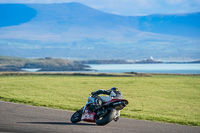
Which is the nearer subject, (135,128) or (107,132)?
(107,132)

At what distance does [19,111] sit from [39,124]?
330 cm

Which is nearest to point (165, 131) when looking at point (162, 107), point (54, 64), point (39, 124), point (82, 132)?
point (82, 132)

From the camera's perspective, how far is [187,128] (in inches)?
A: 522

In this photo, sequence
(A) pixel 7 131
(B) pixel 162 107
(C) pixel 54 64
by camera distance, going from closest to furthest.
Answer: (A) pixel 7 131
(B) pixel 162 107
(C) pixel 54 64

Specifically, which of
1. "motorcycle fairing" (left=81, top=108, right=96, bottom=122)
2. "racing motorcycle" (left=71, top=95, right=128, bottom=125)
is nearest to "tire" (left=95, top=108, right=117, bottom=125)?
"racing motorcycle" (left=71, top=95, right=128, bottom=125)

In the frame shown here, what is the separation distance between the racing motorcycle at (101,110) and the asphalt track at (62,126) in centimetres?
23

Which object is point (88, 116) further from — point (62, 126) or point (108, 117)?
point (62, 126)

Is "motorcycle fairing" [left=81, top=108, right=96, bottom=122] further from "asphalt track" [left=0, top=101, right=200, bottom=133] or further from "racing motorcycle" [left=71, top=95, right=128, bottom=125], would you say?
"asphalt track" [left=0, top=101, right=200, bottom=133]

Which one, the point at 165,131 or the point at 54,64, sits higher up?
the point at 165,131

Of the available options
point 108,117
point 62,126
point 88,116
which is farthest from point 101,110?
point 62,126

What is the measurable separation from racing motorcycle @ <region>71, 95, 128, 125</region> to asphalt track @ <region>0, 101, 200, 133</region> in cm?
23

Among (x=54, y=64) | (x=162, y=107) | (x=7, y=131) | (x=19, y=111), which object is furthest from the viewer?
(x=54, y=64)

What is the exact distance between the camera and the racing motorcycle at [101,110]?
506 inches

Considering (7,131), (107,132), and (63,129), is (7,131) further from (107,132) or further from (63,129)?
(107,132)
